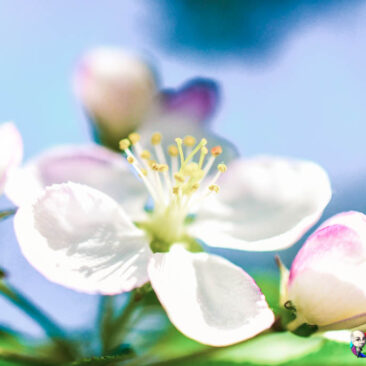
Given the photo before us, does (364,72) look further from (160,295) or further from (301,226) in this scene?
(160,295)

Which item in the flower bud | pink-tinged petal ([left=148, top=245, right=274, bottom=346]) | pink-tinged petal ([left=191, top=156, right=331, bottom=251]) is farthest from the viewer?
the flower bud

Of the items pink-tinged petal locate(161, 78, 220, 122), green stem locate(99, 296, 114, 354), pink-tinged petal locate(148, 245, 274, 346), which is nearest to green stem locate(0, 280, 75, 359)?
green stem locate(99, 296, 114, 354)

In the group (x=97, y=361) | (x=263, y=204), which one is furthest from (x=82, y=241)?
(x=263, y=204)

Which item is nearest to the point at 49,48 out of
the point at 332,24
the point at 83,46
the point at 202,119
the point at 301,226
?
the point at 83,46

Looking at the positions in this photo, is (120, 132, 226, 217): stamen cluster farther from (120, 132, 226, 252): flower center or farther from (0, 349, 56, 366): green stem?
(0, 349, 56, 366): green stem

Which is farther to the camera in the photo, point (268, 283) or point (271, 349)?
point (268, 283)

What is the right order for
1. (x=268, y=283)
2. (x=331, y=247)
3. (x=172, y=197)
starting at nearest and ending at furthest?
(x=331, y=247) < (x=172, y=197) < (x=268, y=283)

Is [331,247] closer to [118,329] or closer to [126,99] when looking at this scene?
[118,329]
